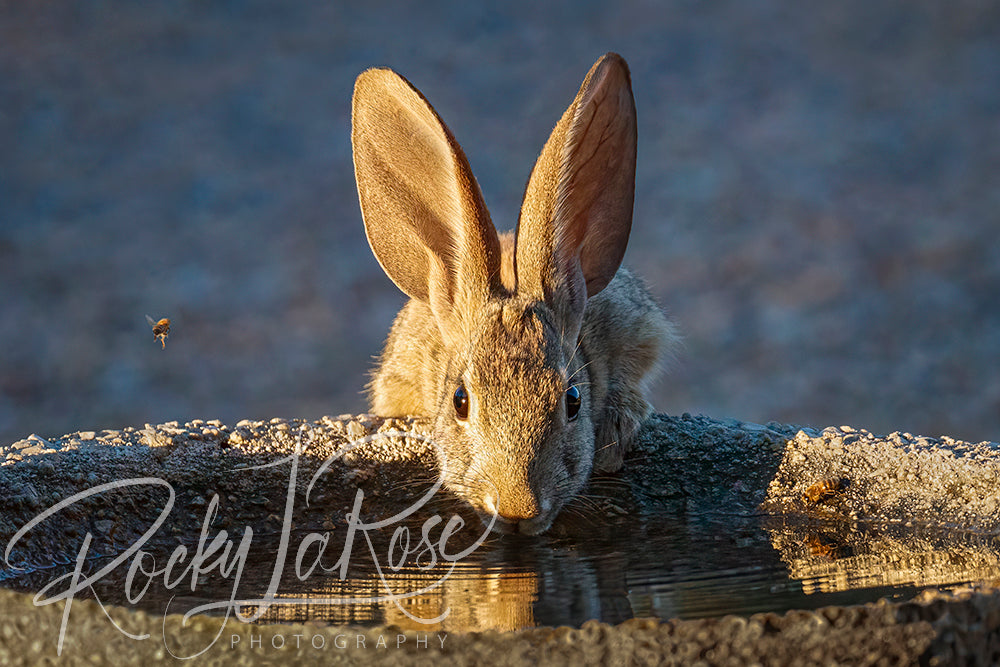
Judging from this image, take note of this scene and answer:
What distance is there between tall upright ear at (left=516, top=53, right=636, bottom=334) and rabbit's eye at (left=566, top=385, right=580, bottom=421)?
0.26m

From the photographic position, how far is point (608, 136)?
2.79 meters

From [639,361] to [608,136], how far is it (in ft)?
3.16

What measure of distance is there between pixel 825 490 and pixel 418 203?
152 centimetres

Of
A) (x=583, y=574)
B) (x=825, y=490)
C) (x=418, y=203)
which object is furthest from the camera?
(x=418, y=203)

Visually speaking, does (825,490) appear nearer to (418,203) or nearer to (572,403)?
(572,403)

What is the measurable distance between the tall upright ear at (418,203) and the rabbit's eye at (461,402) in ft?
1.01

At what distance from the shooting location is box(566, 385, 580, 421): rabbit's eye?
8.86 ft

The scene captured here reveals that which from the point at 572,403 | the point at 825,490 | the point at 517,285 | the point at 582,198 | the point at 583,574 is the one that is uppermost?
the point at 582,198

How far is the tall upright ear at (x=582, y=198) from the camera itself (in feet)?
8.72

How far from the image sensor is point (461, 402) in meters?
2.70

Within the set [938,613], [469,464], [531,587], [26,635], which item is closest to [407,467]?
[469,464]

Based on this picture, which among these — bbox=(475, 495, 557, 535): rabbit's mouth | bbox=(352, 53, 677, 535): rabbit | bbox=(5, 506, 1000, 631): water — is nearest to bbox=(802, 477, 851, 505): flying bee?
bbox=(5, 506, 1000, 631): water

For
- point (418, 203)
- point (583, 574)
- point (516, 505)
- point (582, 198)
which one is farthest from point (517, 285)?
point (583, 574)

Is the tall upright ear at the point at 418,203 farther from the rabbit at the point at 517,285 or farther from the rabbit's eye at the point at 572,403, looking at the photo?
the rabbit's eye at the point at 572,403
